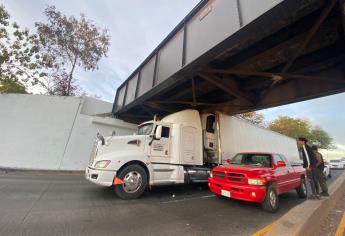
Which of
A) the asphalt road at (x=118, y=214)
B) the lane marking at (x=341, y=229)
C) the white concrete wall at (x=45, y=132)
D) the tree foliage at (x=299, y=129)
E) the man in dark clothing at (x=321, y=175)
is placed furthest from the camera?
the tree foliage at (x=299, y=129)

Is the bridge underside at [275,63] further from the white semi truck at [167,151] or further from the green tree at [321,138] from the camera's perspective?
the green tree at [321,138]

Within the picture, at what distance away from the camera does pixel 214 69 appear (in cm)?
675

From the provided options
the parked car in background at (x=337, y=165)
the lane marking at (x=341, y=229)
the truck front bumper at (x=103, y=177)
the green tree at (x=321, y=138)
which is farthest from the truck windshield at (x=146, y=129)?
the green tree at (x=321, y=138)

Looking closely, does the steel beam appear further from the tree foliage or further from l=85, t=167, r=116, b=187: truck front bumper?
the tree foliage

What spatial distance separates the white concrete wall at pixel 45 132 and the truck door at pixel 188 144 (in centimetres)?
831

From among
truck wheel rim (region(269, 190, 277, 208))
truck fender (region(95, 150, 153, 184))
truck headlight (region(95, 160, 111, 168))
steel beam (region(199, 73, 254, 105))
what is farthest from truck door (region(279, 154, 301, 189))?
truck headlight (region(95, 160, 111, 168))

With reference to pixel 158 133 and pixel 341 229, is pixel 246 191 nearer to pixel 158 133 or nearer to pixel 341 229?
pixel 341 229

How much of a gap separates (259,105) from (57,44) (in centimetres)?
1628

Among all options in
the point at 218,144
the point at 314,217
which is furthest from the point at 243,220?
the point at 218,144

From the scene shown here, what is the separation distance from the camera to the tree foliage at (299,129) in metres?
44.2

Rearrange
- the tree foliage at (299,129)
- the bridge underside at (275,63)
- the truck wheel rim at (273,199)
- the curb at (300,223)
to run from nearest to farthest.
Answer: the curb at (300,223), the bridge underside at (275,63), the truck wheel rim at (273,199), the tree foliage at (299,129)

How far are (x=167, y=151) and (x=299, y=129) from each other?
47488 millimetres

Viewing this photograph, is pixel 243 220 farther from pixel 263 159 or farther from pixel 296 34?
pixel 296 34

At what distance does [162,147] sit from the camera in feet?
22.8
